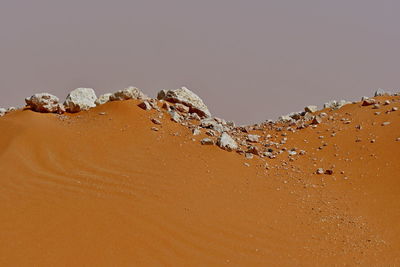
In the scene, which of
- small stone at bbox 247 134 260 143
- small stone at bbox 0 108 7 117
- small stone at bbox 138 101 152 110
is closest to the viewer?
small stone at bbox 138 101 152 110

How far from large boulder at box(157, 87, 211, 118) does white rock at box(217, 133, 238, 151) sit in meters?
2.78

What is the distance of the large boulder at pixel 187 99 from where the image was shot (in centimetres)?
1469

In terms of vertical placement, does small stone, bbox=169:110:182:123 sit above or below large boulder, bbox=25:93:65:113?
above

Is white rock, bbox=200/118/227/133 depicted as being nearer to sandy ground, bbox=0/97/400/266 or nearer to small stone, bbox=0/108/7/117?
sandy ground, bbox=0/97/400/266

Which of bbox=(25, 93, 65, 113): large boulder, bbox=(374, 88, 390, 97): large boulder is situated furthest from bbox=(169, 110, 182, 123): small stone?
bbox=(374, 88, 390, 97): large boulder

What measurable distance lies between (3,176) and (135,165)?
3304 mm

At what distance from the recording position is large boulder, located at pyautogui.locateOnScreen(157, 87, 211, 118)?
14.7 meters

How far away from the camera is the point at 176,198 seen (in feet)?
29.1

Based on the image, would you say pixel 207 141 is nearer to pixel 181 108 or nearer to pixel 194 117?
pixel 194 117

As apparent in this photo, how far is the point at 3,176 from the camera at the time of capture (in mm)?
9328

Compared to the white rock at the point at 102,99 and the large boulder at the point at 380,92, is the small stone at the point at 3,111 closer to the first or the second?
the white rock at the point at 102,99

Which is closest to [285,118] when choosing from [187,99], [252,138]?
[252,138]

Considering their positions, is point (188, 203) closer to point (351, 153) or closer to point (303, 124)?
point (351, 153)

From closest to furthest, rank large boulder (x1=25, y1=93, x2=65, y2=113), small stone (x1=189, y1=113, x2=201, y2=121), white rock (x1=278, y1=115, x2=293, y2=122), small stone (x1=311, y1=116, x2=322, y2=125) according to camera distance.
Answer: large boulder (x1=25, y1=93, x2=65, y2=113) → small stone (x1=189, y1=113, x2=201, y2=121) → small stone (x1=311, y1=116, x2=322, y2=125) → white rock (x1=278, y1=115, x2=293, y2=122)
